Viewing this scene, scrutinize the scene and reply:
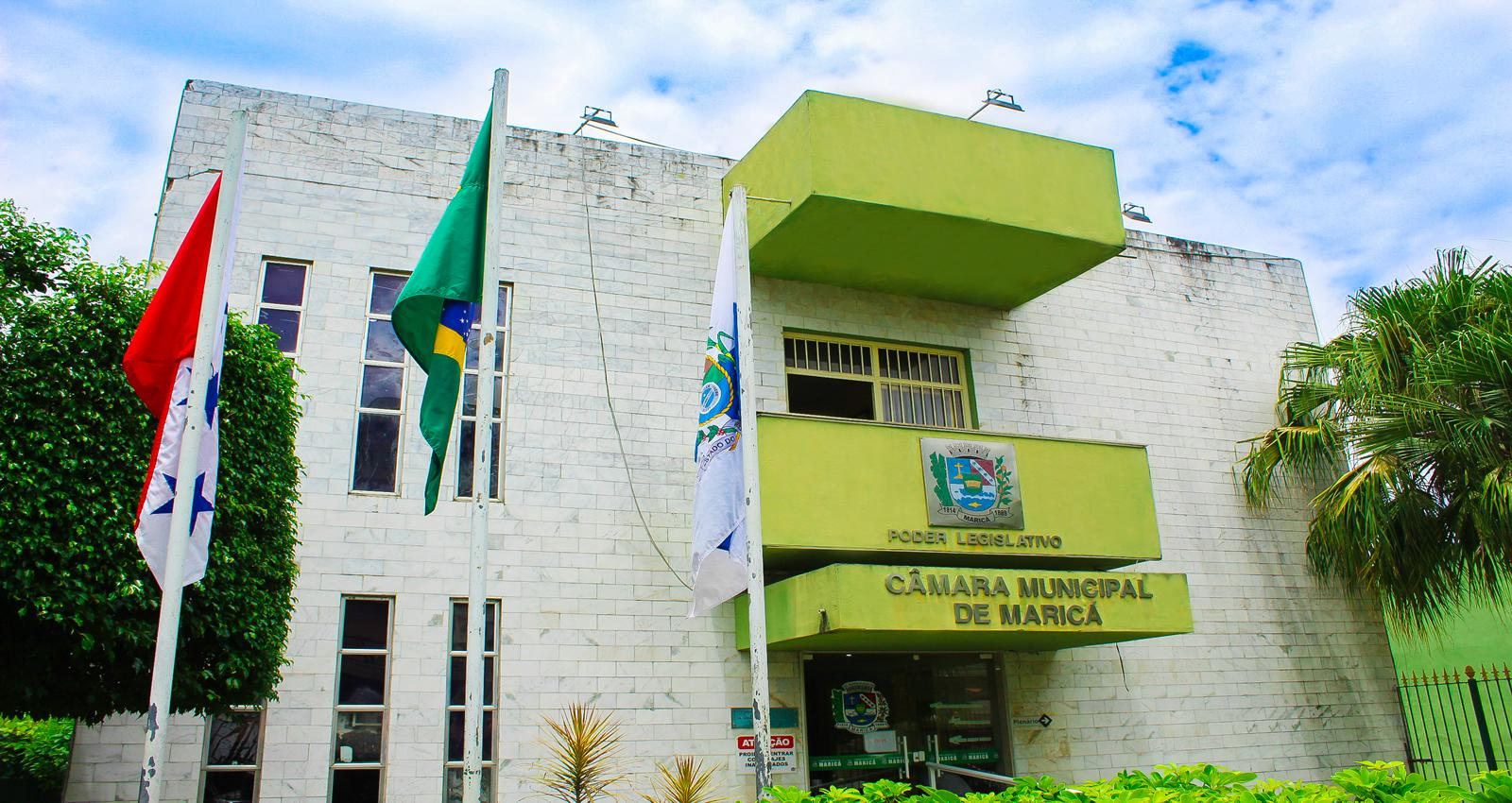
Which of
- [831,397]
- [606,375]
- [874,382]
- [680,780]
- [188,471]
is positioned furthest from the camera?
[831,397]

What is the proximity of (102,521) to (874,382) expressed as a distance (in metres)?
8.61

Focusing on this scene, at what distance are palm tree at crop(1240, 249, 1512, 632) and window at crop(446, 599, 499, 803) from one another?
9719 mm

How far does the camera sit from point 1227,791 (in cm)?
476

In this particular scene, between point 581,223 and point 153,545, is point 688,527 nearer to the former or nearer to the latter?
point 581,223

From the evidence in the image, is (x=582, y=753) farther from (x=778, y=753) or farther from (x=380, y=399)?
(x=380, y=399)

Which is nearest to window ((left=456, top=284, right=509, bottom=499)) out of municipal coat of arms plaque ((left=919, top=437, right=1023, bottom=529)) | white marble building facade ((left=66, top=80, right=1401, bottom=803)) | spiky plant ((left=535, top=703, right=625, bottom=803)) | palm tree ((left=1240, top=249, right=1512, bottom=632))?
white marble building facade ((left=66, top=80, right=1401, bottom=803))

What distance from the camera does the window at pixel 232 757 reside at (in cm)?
1007

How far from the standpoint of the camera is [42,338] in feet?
25.5

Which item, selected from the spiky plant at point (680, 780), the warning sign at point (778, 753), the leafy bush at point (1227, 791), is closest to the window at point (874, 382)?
the warning sign at point (778, 753)

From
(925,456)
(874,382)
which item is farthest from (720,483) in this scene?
(874,382)

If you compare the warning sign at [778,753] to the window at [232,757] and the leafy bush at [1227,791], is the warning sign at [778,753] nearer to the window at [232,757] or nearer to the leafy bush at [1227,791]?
the window at [232,757]

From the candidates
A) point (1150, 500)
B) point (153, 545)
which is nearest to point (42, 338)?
point (153, 545)

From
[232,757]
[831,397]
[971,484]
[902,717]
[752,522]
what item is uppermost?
[831,397]

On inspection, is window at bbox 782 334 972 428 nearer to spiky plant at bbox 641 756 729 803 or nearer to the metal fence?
spiky plant at bbox 641 756 729 803
